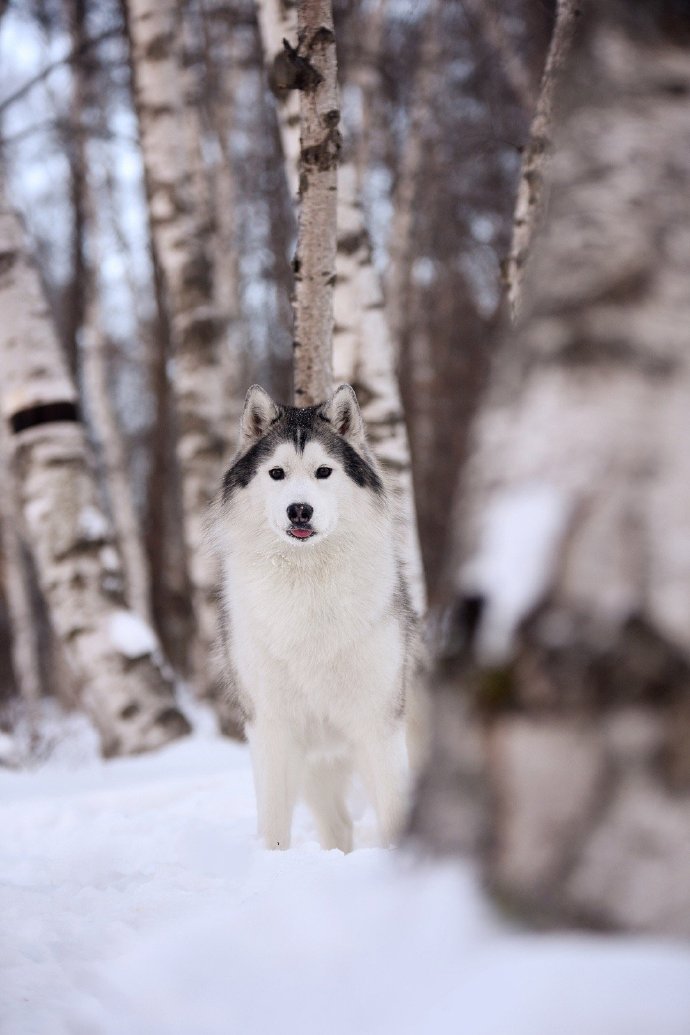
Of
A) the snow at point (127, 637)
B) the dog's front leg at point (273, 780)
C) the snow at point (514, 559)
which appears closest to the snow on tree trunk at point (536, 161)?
the dog's front leg at point (273, 780)

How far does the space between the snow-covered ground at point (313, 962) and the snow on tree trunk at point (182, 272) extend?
454cm

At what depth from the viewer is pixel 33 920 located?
6.11ft

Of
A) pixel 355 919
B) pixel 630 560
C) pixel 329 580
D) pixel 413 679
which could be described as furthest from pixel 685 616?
pixel 413 679

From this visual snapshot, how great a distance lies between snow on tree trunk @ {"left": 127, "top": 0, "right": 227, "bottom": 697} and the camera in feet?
21.2

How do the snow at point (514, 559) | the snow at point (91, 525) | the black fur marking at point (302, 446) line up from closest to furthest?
1. the snow at point (514, 559)
2. the black fur marking at point (302, 446)
3. the snow at point (91, 525)

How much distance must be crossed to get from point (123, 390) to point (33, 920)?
80.0 feet

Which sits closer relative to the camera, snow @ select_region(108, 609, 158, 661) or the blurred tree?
snow @ select_region(108, 609, 158, 661)

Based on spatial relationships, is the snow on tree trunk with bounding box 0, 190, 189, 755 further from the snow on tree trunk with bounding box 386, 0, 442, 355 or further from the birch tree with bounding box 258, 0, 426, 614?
the snow on tree trunk with bounding box 386, 0, 442, 355

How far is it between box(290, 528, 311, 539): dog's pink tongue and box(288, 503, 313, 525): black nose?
3 centimetres

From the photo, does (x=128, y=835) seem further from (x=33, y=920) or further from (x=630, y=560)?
(x=630, y=560)

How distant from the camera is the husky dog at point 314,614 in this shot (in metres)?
3.01

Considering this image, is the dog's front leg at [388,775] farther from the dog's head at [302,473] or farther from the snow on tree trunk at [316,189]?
the snow on tree trunk at [316,189]

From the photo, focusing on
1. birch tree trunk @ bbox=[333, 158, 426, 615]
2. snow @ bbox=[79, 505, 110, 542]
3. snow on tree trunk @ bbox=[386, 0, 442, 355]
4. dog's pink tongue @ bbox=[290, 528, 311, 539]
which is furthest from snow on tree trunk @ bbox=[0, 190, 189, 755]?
snow on tree trunk @ bbox=[386, 0, 442, 355]

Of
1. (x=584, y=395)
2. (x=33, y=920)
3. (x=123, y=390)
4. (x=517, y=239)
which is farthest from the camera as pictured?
(x=123, y=390)
